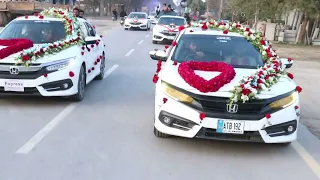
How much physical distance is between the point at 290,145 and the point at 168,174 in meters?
2.17

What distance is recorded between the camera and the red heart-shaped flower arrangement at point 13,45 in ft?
23.9

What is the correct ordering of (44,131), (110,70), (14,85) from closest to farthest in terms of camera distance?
(44,131), (14,85), (110,70)

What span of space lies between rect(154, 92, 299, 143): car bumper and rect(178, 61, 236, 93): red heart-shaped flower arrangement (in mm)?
331

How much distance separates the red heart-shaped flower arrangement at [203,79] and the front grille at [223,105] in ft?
0.41

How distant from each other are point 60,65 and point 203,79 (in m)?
3.09

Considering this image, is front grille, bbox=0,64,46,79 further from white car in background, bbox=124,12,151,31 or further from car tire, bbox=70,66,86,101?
white car in background, bbox=124,12,151,31

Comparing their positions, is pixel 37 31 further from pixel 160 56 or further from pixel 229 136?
pixel 229 136

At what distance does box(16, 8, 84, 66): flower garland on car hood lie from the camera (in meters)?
7.14

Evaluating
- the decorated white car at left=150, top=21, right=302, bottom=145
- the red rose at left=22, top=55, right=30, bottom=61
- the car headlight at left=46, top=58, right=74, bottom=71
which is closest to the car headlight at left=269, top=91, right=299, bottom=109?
the decorated white car at left=150, top=21, right=302, bottom=145

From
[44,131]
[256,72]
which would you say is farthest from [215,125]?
[44,131]

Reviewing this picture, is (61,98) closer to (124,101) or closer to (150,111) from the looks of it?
(124,101)

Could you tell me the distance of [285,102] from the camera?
17.6ft

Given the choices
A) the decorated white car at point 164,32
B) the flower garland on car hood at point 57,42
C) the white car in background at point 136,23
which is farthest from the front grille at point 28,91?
the white car in background at point 136,23

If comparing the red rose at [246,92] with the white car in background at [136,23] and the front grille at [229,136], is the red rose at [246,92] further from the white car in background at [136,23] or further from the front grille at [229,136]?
the white car in background at [136,23]
